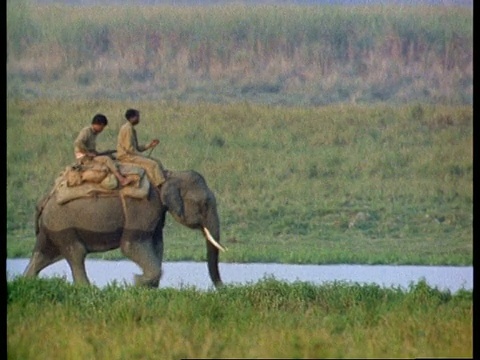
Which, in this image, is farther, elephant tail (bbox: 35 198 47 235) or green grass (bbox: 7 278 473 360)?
elephant tail (bbox: 35 198 47 235)

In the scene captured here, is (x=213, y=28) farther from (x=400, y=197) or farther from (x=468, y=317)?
(x=468, y=317)

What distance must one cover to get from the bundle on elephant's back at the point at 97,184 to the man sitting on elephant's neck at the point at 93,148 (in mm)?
25

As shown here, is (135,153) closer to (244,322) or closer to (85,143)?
(85,143)

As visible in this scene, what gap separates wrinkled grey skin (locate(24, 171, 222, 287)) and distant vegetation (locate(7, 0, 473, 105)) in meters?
0.42

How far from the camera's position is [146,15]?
241 inches

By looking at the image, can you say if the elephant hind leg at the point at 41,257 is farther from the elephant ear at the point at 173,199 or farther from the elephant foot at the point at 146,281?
the elephant ear at the point at 173,199

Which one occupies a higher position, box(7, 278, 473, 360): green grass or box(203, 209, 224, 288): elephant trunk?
box(203, 209, 224, 288): elephant trunk

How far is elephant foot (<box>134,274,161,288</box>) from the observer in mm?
6039

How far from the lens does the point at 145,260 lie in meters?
6.04

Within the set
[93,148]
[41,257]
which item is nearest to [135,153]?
[93,148]

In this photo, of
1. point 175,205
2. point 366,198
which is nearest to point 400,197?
point 366,198

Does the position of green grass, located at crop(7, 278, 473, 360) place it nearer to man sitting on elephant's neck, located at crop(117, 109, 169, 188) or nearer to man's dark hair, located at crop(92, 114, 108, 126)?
man sitting on elephant's neck, located at crop(117, 109, 169, 188)

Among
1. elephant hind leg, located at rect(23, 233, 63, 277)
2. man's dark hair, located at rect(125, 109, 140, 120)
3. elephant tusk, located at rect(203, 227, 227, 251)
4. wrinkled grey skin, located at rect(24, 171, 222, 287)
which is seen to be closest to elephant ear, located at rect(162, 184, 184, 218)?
wrinkled grey skin, located at rect(24, 171, 222, 287)

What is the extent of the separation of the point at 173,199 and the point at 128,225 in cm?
22
